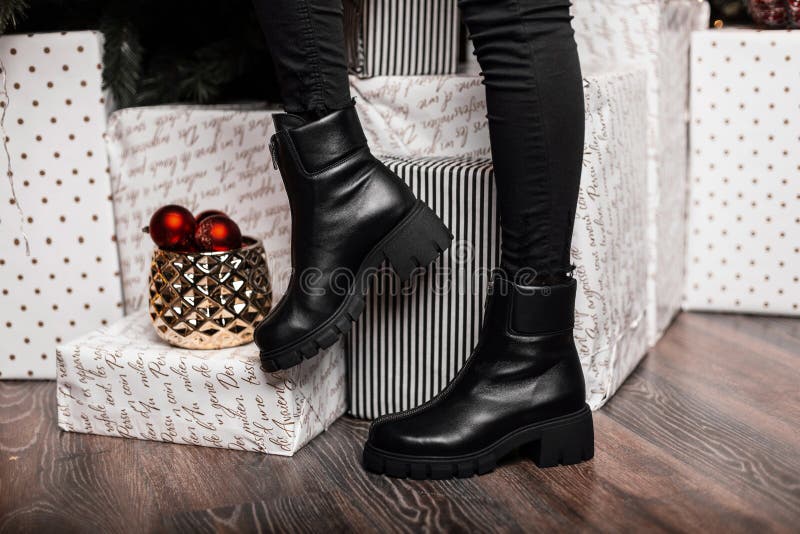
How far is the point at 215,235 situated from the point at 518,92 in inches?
17.1

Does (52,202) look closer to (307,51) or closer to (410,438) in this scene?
(307,51)

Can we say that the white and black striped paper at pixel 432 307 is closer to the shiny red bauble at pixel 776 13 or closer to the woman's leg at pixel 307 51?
the woman's leg at pixel 307 51

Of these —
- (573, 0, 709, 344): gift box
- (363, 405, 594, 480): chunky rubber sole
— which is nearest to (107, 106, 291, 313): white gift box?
(363, 405, 594, 480): chunky rubber sole

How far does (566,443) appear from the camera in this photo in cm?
99

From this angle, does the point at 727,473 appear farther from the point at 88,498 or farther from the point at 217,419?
the point at 88,498

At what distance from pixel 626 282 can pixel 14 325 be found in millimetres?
940

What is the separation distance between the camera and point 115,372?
111 centimetres

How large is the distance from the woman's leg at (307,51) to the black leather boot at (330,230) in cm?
2

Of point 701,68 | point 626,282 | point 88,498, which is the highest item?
point 701,68

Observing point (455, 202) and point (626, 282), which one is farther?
point (626, 282)

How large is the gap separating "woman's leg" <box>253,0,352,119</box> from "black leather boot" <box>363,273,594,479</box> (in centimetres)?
28

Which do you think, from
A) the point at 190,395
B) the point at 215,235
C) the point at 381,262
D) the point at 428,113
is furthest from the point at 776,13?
the point at 190,395

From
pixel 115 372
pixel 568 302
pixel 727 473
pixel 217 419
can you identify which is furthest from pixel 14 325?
pixel 727 473

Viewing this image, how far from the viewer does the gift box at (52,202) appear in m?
1.29
